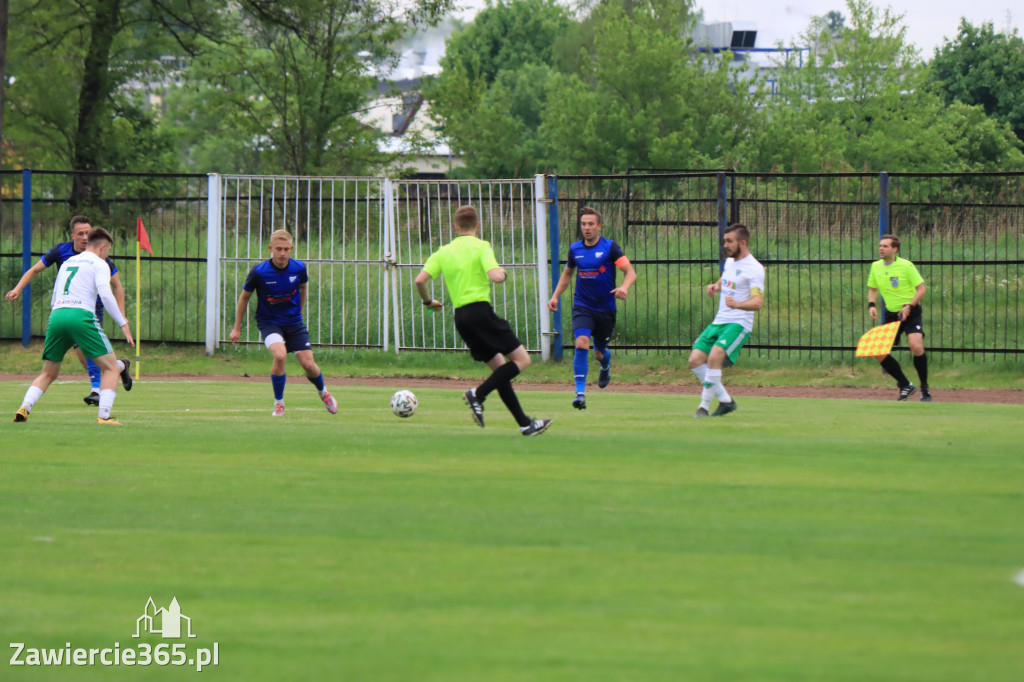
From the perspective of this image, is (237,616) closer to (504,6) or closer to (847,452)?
(847,452)

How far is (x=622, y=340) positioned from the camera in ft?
66.5

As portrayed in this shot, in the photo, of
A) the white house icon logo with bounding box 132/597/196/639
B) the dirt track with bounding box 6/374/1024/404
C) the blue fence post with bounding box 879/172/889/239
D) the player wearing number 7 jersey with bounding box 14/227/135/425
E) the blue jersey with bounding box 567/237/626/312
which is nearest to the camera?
the white house icon logo with bounding box 132/597/196/639

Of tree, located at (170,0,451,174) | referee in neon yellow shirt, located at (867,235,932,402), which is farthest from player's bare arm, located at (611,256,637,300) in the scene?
tree, located at (170,0,451,174)

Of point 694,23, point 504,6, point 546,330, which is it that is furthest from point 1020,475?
point 504,6

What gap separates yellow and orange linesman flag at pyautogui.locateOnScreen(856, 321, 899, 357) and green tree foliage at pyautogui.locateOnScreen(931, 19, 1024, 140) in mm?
40546

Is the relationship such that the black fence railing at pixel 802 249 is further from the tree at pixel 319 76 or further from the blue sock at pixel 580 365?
the tree at pixel 319 76

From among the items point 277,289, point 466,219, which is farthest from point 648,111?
point 466,219

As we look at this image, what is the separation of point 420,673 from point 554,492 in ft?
11.4

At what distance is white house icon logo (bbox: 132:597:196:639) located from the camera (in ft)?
15.7

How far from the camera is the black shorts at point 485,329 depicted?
10.3 meters

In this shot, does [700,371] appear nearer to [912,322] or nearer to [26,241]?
[912,322]

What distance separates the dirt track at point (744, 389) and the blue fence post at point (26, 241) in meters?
1.82

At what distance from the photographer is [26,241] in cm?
2097

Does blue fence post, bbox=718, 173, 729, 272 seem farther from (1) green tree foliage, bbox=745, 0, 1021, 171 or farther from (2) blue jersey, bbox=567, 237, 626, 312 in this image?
(1) green tree foliage, bbox=745, 0, 1021, 171
